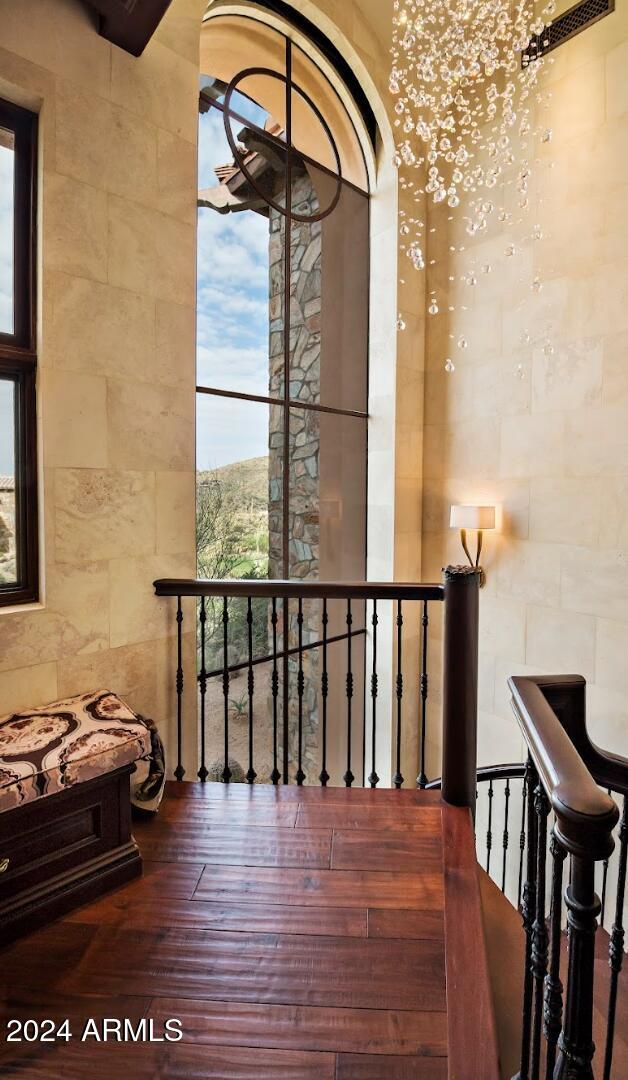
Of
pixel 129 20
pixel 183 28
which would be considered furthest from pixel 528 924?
pixel 183 28

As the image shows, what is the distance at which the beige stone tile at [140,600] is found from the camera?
2.42 metres

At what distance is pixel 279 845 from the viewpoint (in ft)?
6.26

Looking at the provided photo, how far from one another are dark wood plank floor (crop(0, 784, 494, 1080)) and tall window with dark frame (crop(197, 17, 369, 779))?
5.03 ft

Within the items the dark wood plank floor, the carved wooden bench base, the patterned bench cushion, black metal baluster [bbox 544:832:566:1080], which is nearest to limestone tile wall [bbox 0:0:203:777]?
the patterned bench cushion

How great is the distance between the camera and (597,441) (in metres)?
3.29

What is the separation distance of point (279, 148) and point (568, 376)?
2.53m

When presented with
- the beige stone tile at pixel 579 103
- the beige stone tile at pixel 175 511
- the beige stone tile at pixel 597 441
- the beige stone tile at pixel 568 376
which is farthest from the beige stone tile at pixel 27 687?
the beige stone tile at pixel 579 103

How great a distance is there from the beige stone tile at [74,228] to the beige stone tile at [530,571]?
3024 millimetres

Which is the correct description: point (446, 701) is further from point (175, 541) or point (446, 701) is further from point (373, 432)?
point (373, 432)

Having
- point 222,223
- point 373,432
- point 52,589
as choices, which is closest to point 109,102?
point 222,223

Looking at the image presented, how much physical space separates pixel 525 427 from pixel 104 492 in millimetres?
2821

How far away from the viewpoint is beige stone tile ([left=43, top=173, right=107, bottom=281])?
215cm

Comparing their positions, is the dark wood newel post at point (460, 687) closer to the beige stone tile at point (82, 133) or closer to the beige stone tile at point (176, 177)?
the beige stone tile at point (176, 177)

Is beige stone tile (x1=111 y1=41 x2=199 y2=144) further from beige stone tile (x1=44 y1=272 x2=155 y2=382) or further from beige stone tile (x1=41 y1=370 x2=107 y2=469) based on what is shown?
beige stone tile (x1=41 y1=370 x2=107 y2=469)
